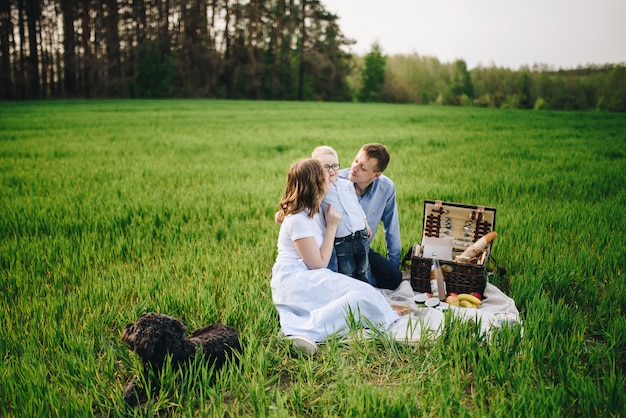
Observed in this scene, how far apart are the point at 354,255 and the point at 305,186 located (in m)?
0.86

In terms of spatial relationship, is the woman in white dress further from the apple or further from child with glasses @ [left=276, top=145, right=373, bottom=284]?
the apple

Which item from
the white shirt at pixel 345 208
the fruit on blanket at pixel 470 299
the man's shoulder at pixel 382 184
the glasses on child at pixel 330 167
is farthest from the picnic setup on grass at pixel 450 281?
the glasses on child at pixel 330 167

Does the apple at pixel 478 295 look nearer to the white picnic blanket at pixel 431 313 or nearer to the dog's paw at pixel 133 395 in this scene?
the white picnic blanket at pixel 431 313

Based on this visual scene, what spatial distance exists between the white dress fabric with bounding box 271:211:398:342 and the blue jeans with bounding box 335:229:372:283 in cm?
31

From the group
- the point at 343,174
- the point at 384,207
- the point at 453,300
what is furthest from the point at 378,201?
the point at 453,300

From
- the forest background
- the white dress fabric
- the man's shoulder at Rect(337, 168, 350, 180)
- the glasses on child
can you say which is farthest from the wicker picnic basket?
the forest background

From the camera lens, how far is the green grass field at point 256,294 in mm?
2125

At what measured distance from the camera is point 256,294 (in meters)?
3.26

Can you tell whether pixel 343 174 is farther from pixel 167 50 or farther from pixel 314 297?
pixel 167 50

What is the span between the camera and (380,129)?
16594 millimetres

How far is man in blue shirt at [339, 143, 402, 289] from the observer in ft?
12.3

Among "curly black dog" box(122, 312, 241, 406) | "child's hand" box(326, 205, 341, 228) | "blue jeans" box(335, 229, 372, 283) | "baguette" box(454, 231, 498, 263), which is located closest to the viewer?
"curly black dog" box(122, 312, 241, 406)

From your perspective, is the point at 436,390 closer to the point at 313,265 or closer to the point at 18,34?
the point at 313,265

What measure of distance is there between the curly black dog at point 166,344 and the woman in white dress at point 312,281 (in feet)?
1.54
